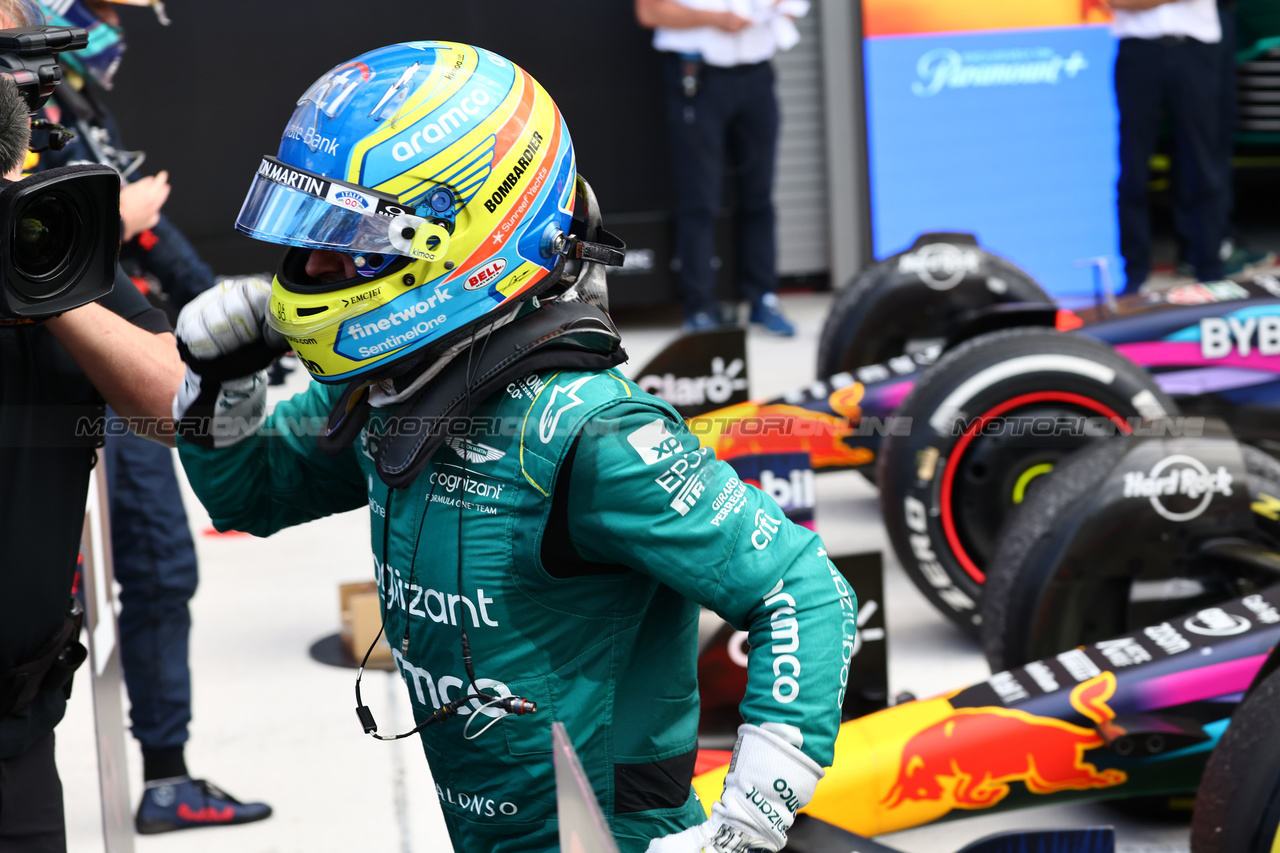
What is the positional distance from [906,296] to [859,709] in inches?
96.8

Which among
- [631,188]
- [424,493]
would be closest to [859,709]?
[424,493]

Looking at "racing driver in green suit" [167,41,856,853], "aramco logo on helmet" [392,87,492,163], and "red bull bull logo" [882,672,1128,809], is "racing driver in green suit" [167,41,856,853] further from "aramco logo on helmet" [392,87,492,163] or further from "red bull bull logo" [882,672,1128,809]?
"red bull bull logo" [882,672,1128,809]

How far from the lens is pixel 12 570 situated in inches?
65.0

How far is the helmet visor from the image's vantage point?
149 cm

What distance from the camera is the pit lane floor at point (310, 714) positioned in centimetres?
298

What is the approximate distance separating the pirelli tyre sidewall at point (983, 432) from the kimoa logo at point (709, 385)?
0.98 m

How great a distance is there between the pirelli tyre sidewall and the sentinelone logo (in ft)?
15.2

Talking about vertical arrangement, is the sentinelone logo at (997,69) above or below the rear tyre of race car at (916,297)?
above

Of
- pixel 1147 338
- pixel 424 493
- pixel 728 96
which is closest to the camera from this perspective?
pixel 424 493

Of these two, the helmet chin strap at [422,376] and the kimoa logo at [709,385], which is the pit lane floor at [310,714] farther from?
the helmet chin strap at [422,376]

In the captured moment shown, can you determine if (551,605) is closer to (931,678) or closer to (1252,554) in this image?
(1252,554)

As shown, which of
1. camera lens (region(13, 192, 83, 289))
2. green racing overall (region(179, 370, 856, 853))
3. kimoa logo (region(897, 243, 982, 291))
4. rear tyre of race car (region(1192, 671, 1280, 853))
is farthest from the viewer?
kimoa logo (region(897, 243, 982, 291))

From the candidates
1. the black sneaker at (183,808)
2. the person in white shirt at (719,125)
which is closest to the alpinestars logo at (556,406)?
the black sneaker at (183,808)

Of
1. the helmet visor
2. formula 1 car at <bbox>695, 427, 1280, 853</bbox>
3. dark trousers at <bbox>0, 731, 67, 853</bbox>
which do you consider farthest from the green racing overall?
formula 1 car at <bbox>695, 427, 1280, 853</bbox>
